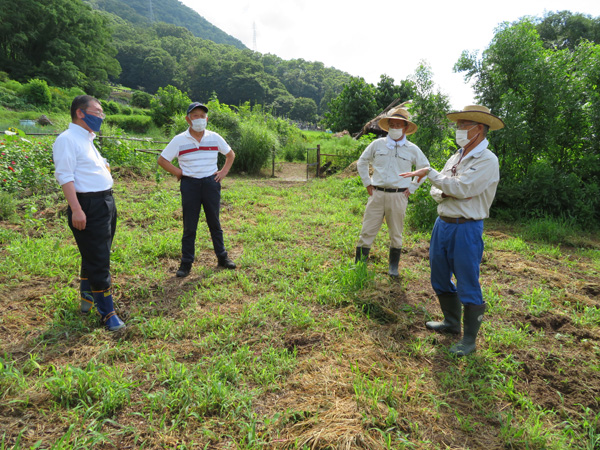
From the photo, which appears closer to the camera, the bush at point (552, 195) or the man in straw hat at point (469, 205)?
the man in straw hat at point (469, 205)

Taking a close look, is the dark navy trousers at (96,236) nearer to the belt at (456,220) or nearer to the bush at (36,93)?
the belt at (456,220)

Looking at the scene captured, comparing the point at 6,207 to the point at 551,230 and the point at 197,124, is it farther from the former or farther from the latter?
the point at 551,230

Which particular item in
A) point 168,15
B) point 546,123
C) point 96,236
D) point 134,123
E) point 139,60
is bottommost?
point 96,236

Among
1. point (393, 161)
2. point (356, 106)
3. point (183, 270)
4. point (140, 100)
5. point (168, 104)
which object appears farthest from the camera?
point (140, 100)

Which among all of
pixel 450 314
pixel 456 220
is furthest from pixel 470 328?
pixel 456 220

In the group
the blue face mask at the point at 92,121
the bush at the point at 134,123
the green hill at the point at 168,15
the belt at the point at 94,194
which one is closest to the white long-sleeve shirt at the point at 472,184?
the belt at the point at 94,194

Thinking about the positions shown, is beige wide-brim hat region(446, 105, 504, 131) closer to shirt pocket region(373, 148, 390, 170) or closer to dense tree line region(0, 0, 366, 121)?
shirt pocket region(373, 148, 390, 170)

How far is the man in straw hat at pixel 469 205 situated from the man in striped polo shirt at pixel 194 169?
7.73 ft

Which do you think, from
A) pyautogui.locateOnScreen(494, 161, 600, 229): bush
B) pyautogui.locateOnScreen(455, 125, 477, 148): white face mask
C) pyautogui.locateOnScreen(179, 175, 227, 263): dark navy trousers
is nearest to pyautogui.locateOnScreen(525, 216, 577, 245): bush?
pyautogui.locateOnScreen(494, 161, 600, 229): bush

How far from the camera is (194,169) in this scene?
3.76 meters

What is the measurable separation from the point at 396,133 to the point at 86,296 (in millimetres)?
3622

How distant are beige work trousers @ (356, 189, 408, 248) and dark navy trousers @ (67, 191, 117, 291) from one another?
2.73 meters

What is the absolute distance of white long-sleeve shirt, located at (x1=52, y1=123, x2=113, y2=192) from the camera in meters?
2.46

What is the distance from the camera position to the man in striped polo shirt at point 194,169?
12.2 feet
